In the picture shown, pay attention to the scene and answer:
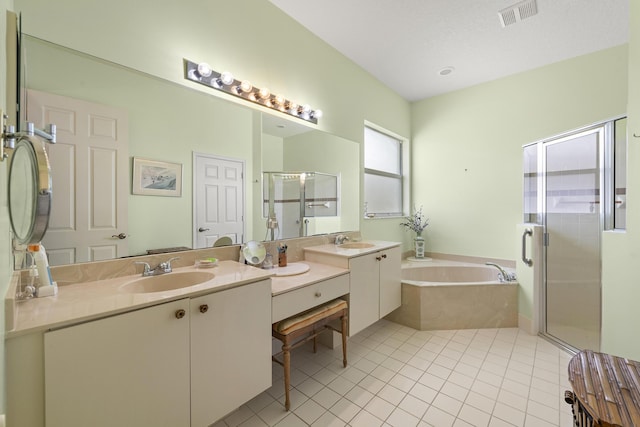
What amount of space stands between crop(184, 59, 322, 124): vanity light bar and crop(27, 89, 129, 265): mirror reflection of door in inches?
19.8

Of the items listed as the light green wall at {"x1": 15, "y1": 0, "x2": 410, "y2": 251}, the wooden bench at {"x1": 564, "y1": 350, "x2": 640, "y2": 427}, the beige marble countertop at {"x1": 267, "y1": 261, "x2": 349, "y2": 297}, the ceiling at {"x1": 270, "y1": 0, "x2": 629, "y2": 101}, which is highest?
the ceiling at {"x1": 270, "y1": 0, "x2": 629, "y2": 101}

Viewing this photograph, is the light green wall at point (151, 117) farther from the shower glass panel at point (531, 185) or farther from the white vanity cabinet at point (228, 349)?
the shower glass panel at point (531, 185)

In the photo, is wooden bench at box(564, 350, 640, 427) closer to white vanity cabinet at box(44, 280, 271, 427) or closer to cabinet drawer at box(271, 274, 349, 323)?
cabinet drawer at box(271, 274, 349, 323)

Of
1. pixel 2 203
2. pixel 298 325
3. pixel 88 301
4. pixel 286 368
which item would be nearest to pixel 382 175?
pixel 298 325

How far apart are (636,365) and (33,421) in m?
2.10

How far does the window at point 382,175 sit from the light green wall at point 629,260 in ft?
6.60

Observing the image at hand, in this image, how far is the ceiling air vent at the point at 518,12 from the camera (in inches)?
77.1

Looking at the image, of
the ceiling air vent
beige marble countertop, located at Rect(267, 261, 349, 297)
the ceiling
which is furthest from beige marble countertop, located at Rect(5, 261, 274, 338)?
the ceiling air vent

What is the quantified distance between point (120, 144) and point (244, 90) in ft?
2.78

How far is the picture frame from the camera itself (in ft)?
4.44

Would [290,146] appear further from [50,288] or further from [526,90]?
[526,90]

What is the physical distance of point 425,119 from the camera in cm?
368

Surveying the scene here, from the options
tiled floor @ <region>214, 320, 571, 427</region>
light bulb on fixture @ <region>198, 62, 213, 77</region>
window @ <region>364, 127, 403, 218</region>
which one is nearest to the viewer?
tiled floor @ <region>214, 320, 571, 427</region>

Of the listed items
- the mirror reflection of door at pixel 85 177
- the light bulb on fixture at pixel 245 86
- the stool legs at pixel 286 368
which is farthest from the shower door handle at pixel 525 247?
the mirror reflection of door at pixel 85 177
